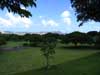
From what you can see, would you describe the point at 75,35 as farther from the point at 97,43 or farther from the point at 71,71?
the point at 71,71

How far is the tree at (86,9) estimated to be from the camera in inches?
993

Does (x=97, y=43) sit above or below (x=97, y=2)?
below

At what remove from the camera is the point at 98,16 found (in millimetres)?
27000

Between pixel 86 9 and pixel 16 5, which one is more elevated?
pixel 86 9

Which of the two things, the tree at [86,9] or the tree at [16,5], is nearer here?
the tree at [16,5]

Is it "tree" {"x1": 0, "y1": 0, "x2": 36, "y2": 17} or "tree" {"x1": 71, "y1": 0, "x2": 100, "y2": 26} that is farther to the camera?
"tree" {"x1": 71, "y1": 0, "x2": 100, "y2": 26}

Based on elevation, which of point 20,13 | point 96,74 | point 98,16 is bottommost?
point 96,74

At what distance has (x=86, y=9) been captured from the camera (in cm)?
2836

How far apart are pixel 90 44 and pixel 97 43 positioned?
93cm

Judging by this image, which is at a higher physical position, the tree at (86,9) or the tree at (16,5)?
the tree at (86,9)

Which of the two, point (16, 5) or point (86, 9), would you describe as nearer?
point (16, 5)

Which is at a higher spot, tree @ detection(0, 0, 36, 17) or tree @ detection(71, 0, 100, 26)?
tree @ detection(71, 0, 100, 26)

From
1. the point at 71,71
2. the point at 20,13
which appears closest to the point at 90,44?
the point at 71,71

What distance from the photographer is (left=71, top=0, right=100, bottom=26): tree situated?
2523cm
